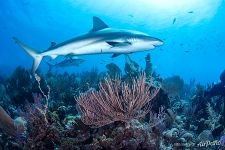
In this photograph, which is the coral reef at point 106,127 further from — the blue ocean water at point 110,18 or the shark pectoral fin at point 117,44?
the blue ocean water at point 110,18

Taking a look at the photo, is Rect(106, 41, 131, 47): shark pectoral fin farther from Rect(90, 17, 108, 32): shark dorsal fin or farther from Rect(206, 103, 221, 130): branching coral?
Rect(206, 103, 221, 130): branching coral

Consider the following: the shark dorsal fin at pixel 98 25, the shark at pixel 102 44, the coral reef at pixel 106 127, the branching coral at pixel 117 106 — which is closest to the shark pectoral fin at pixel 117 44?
the shark at pixel 102 44

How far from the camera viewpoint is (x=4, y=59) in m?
90.1

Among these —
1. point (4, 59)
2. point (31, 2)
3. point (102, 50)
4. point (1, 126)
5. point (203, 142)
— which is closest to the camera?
point (203, 142)

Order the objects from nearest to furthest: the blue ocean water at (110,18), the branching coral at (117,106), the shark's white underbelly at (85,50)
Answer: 1. the branching coral at (117,106)
2. the shark's white underbelly at (85,50)
3. the blue ocean water at (110,18)

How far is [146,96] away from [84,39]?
15.8ft

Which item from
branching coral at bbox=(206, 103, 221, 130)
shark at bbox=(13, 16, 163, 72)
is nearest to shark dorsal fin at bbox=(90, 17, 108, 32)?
shark at bbox=(13, 16, 163, 72)

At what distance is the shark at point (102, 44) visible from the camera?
29.6 ft

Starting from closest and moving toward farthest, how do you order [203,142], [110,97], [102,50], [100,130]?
[110,97], [100,130], [203,142], [102,50]

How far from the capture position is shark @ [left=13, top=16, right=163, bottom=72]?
29.6 ft

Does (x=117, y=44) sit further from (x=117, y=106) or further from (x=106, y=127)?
(x=117, y=106)

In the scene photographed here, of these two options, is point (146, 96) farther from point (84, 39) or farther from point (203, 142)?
point (84, 39)

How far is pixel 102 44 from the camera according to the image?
359 inches

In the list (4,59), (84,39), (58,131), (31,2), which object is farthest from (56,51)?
Result: (4,59)
